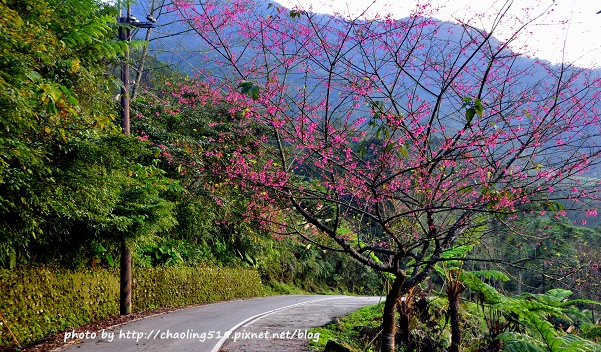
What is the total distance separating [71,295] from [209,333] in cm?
318

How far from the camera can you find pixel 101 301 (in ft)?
35.6

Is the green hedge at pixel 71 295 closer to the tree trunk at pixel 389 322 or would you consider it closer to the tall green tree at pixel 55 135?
the tall green tree at pixel 55 135

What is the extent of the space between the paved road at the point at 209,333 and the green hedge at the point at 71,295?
0.84 m

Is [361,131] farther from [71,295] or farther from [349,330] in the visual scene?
[71,295]

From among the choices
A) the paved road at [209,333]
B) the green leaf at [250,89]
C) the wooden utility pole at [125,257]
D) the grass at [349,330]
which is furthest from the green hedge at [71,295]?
the green leaf at [250,89]

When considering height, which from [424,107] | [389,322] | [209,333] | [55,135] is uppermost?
[424,107]

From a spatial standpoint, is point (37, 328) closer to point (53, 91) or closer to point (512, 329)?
point (53, 91)

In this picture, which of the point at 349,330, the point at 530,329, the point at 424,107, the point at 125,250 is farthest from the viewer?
the point at 125,250

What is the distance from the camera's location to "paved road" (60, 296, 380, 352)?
829 cm

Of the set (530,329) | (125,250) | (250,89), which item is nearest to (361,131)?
(250,89)

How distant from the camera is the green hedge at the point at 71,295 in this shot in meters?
7.86

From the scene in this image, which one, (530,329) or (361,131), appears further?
(530,329)

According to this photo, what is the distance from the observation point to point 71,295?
966 centimetres

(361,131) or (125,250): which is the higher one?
(361,131)
